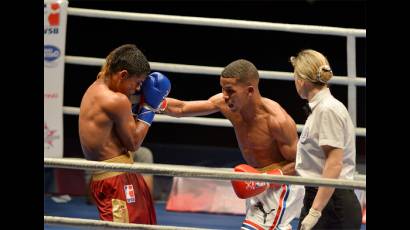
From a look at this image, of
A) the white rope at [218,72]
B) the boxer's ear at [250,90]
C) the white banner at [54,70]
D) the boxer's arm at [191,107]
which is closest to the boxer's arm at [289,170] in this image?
the boxer's ear at [250,90]

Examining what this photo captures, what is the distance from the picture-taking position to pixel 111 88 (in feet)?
10.9

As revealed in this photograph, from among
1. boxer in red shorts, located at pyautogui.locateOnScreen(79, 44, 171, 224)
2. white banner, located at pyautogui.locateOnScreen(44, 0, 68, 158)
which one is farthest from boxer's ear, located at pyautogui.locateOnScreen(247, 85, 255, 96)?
white banner, located at pyautogui.locateOnScreen(44, 0, 68, 158)

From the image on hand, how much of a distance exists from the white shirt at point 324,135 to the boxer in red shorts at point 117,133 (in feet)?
2.32

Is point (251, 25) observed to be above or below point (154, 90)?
above

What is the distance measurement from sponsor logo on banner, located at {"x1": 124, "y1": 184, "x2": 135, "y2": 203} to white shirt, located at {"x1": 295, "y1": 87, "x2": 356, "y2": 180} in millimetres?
709

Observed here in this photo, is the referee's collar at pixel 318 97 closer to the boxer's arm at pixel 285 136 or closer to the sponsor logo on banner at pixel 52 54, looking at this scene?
the boxer's arm at pixel 285 136

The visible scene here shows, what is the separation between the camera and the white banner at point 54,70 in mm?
4875

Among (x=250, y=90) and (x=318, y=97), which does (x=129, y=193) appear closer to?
(x=250, y=90)

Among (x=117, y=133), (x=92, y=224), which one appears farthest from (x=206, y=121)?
(x=92, y=224)

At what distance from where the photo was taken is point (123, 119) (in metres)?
3.21

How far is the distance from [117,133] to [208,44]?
3.42 meters

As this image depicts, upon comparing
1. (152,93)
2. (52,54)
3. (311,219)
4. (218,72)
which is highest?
(52,54)
